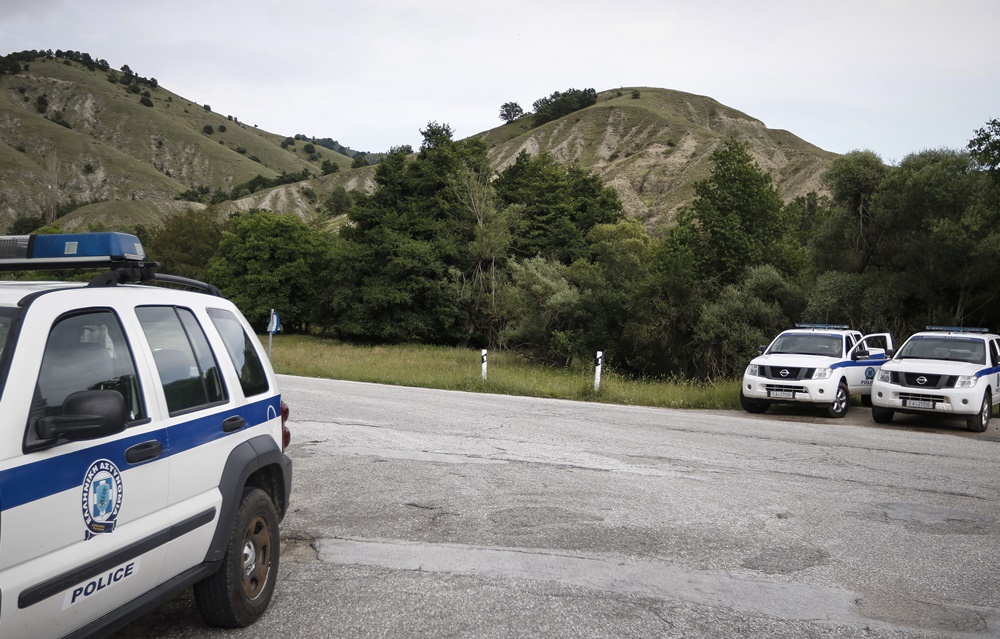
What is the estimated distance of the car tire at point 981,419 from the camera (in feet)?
45.4

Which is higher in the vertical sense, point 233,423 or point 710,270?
point 710,270

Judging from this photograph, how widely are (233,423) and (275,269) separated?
6430 cm

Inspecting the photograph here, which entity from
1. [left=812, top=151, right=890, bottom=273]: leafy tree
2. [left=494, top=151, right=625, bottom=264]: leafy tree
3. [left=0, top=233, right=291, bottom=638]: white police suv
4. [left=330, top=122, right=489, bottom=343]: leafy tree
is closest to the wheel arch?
[left=0, top=233, right=291, bottom=638]: white police suv

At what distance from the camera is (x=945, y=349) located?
50.8 ft

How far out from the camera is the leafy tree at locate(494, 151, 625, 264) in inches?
2336

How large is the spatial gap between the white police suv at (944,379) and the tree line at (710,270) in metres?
10.8

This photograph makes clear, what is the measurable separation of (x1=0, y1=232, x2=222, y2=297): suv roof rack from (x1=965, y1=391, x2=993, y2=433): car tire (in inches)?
571

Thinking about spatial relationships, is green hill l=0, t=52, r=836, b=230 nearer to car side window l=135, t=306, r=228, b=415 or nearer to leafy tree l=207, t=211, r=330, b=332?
leafy tree l=207, t=211, r=330, b=332

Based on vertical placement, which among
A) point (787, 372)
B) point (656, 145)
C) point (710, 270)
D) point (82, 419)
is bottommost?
point (787, 372)

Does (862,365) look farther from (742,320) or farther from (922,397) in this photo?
(742,320)

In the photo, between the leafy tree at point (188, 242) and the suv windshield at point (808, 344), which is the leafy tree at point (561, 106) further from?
the suv windshield at point (808, 344)

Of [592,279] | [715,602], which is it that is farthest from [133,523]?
[592,279]

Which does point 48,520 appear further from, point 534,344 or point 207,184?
point 207,184

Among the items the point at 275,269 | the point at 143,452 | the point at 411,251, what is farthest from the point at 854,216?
the point at 275,269
